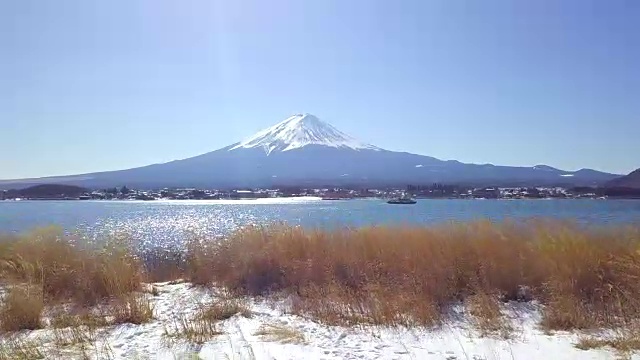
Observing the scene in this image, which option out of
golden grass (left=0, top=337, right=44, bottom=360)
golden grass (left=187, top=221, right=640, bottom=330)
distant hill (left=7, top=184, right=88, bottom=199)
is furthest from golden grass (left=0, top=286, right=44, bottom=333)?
distant hill (left=7, top=184, right=88, bottom=199)

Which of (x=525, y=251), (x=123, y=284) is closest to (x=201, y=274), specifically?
(x=123, y=284)

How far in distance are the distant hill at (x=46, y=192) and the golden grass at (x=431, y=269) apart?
85776 millimetres

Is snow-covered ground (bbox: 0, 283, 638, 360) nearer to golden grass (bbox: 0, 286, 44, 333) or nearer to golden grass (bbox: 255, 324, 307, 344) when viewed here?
golden grass (bbox: 255, 324, 307, 344)

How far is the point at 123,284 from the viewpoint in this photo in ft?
26.0

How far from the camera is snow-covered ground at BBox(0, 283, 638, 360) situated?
17.4 ft

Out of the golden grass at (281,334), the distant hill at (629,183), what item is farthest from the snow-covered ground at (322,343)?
the distant hill at (629,183)

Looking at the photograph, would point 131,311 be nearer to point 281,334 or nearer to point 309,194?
point 281,334

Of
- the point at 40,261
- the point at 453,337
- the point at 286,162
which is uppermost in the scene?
the point at 286,162

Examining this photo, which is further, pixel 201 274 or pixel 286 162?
pixel 286 162

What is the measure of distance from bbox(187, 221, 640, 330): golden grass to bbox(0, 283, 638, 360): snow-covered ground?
0.43m

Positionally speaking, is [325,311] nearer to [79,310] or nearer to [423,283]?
[423,283]

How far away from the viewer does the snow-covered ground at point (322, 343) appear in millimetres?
5301

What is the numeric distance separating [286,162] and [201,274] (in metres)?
149

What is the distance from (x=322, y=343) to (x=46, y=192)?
9261 centimetres
